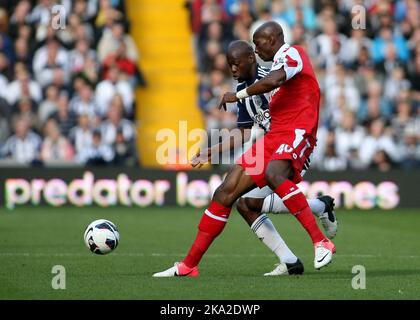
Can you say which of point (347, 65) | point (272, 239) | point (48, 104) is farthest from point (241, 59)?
point (347, 65)

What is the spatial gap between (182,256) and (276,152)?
2.53 meters

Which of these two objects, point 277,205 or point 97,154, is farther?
point 97,154

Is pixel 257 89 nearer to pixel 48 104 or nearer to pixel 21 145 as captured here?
pixel 21 145

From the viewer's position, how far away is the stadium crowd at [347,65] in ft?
68.4

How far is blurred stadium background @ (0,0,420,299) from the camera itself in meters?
19.8

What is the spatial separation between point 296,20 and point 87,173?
586cm

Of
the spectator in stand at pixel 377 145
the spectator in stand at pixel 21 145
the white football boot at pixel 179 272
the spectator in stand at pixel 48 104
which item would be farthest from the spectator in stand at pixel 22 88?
the white football boot at pixel 179 272

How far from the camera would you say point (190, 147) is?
2128 centimetres

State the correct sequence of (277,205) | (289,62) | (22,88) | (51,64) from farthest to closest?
1. (51,64)
2. (22,88)
3. (277,205)
4. (289,62)

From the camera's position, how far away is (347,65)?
2231 cm

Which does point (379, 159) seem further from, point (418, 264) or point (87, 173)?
point (418, 264)

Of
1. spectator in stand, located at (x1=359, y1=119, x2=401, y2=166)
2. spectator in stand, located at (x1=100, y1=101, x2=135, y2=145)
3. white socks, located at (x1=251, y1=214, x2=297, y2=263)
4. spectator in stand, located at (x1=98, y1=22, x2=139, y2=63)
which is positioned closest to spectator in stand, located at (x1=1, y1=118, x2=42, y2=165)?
spectator in stand, located at (x1=100, y1=101, x2=135, y2=145)

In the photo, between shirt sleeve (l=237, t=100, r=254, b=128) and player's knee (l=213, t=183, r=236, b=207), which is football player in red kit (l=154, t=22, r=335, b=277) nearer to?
player's knee (l=213, t=183, r=236, b=207)

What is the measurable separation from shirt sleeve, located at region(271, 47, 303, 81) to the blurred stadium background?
693cm
